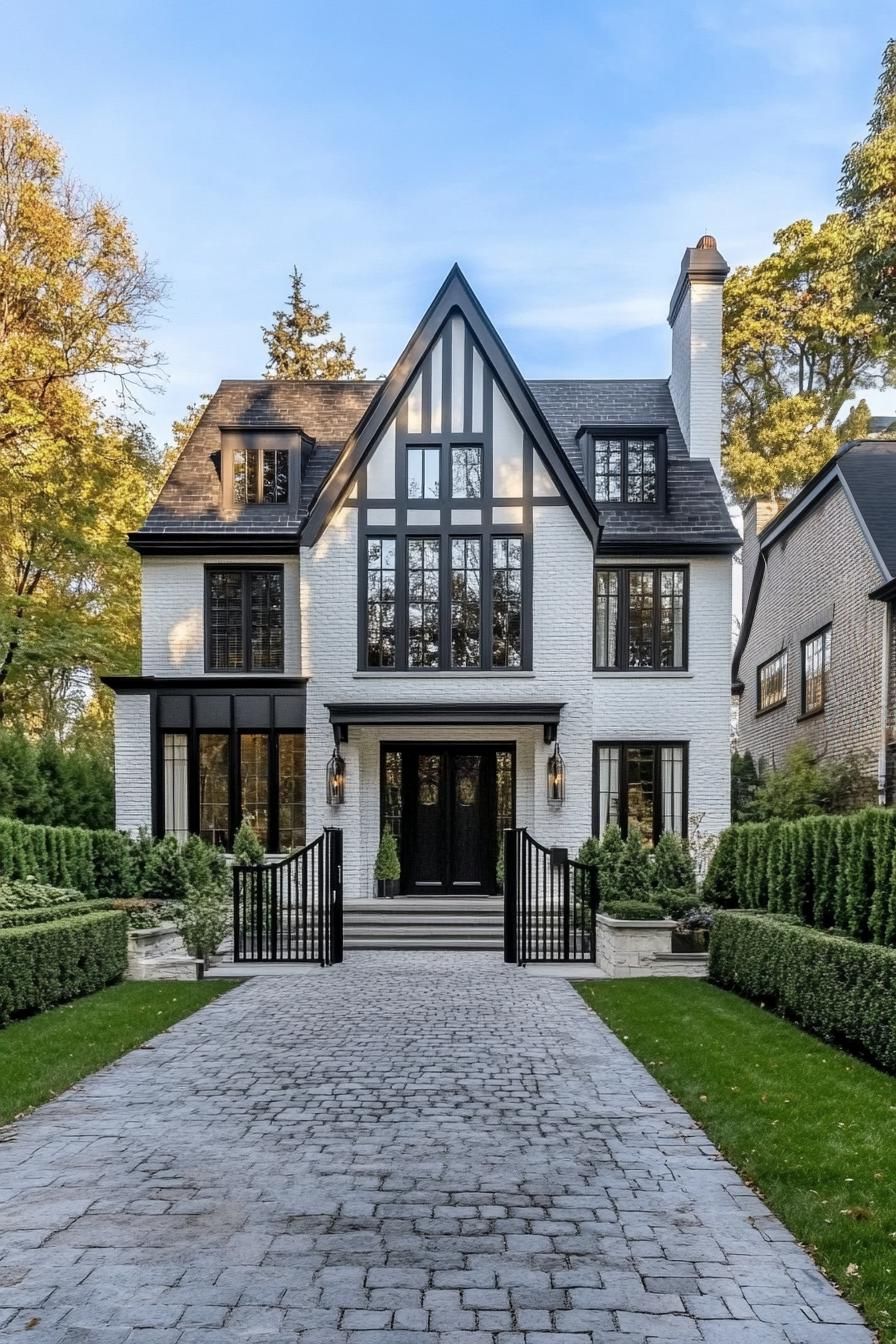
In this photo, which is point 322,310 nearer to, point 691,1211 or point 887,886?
point 887,886

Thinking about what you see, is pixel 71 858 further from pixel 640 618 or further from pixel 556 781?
pixel 640 618

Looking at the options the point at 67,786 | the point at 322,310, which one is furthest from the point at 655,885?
the point at 322,310

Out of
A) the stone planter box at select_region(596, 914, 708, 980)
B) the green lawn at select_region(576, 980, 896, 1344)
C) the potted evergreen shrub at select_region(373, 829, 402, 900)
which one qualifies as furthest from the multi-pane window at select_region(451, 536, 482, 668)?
the green lawn at select_region(576, 980, 896, 1344)

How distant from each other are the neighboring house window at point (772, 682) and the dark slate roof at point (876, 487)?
453cm

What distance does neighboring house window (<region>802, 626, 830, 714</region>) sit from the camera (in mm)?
17844

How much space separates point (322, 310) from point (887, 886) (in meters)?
31.0

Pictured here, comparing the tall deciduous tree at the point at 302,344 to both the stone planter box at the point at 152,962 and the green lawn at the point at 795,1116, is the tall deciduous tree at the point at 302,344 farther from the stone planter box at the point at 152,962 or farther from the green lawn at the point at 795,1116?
the green lawn at the point at 795,1116

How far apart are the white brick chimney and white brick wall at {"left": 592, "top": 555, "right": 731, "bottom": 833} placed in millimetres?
3055

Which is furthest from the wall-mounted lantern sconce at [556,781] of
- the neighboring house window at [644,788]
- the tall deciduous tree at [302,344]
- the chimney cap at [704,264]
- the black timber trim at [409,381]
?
the tall deciduous tree at [302,344]

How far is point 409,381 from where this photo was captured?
1644 cm

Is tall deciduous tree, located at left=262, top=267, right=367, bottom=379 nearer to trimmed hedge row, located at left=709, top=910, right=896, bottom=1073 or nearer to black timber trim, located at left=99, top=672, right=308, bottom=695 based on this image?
black timber trim, located at left=99, top=672, right=308, bottom=695

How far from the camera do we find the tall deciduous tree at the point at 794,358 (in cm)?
2686

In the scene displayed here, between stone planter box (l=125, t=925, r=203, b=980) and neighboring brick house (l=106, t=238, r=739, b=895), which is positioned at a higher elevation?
neighboring brick house (l=106, t=238, r=739, b=895)

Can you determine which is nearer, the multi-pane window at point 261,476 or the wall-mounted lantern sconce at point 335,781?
the wall-mounted lantern sconce at point 335,781
